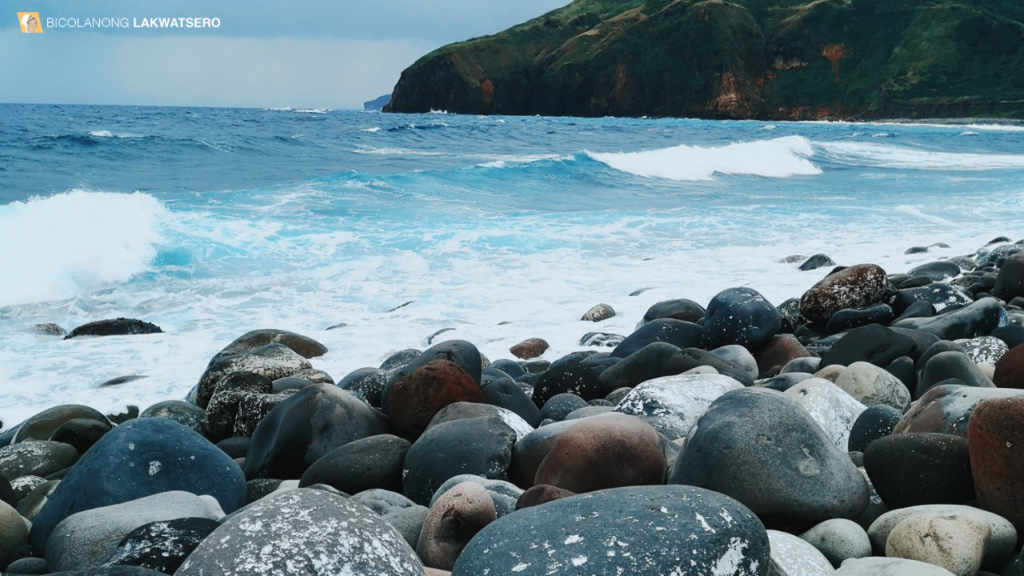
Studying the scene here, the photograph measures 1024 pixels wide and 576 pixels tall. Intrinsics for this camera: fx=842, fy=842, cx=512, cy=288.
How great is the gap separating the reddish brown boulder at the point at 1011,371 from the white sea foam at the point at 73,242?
8.67 metres

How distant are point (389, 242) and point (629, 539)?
10.1 m

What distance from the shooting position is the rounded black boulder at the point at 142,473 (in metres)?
3.12

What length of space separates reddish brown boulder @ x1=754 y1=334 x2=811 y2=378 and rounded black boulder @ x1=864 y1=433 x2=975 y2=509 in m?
2.79

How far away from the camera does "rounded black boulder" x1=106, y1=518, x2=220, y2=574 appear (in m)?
2.32

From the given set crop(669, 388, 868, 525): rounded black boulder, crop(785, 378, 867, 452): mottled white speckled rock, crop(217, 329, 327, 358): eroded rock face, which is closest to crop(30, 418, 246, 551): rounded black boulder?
crop(669, 388, 868, 525): rounded black boulder

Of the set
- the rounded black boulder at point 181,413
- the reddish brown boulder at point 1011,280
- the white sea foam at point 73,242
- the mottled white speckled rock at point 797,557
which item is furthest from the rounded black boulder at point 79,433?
the reddish brown boulder at point 1011,280

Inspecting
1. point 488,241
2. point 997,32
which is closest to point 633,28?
point 997,32

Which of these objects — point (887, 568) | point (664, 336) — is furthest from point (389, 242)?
point (887, 568)

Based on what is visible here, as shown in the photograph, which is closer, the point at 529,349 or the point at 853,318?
the point at 853,318

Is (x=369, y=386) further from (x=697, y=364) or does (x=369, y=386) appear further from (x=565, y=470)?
A: (x=565, y=470)

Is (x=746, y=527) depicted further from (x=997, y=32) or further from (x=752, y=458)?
(x=997, y=32)

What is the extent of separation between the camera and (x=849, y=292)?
21.8ft

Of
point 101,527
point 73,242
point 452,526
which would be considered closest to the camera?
point 452,526

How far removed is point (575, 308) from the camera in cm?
812
